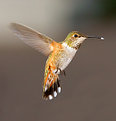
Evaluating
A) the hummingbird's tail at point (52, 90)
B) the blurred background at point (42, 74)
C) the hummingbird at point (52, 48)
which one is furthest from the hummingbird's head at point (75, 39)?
the blurred background at point (42, 74)

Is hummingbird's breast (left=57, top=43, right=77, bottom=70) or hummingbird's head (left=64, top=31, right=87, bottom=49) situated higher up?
hummingbird's head (left=64, top=31, right=87, bottom=49)

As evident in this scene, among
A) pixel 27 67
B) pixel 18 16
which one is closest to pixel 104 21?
pixel 18 16

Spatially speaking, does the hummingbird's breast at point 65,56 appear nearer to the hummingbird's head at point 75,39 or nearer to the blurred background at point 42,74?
the hummingbird's head at point 75,39

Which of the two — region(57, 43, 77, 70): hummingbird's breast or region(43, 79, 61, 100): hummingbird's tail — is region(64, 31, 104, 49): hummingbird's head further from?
region(43, 79, 61, 100): hummingbird's tail

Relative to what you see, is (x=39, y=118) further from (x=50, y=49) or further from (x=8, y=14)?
(x=8, y=14)

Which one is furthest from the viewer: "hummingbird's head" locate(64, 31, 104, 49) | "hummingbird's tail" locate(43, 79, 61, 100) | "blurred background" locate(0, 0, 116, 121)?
"blurred background" locate(0, 0, 116, 121)

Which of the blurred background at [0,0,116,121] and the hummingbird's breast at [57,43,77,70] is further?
the blurred background at [0,0,116,121]

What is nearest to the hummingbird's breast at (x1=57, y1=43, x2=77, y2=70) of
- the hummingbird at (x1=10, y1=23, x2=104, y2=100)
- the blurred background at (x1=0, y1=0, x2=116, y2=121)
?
the hummingbird at (x1=10, y1=23, x2=104, y2=100)
